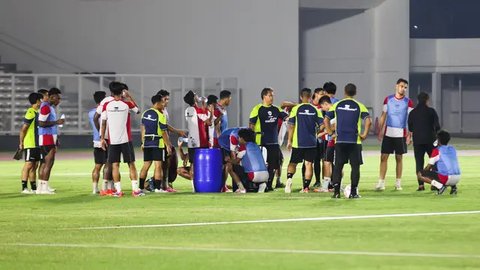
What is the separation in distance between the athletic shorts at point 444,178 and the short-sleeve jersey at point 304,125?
6.84ft

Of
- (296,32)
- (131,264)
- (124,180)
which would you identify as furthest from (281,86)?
(131,264)

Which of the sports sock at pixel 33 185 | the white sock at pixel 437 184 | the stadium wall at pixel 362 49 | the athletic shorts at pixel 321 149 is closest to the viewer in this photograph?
the white sock at pixel 437 184

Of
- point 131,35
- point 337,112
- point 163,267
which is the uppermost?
point 131,35

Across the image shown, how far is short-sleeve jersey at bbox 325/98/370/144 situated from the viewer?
21.4 m

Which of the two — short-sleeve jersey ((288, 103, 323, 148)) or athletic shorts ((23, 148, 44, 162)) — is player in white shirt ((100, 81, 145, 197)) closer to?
athletic shorts ((23, 148, 44, 162))

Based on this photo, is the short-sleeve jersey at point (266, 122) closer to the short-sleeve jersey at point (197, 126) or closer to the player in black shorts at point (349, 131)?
the short-sleeve jersey at point (197, 126)

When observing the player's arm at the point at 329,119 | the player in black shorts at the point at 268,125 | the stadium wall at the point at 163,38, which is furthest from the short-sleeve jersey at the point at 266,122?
the stadium wall at the point at 163,38

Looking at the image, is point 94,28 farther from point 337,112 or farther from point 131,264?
point 131,264

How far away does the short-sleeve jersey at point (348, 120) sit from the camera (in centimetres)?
2138

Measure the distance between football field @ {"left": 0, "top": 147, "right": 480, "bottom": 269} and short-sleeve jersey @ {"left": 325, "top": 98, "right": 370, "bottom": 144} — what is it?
1.06 metres

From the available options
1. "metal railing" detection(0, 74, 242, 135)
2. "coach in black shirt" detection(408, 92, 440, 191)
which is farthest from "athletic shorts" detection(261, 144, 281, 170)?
"metal railing" detection(0, 74, 242, 135)

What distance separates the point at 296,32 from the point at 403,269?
4188 centimetres

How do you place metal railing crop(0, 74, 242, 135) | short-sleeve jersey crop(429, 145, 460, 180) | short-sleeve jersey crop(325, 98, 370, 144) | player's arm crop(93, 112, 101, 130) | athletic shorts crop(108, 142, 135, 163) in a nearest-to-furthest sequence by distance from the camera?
short-sleeve jersey crop(325, 98, 370, 144) → athletic shorts crop(108, 142, 135, 163) → short-sleeve jersey crop(429, 145, 460, 180) → player's arm crop(93, 112, 101, 130) → metal railing crop(0, 74, 242, 135)

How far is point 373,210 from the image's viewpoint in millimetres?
19406
